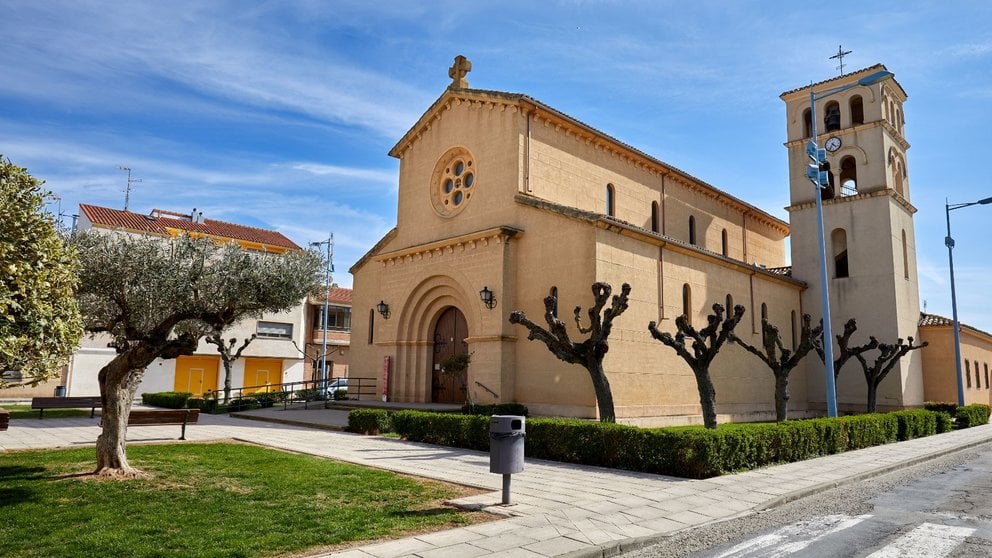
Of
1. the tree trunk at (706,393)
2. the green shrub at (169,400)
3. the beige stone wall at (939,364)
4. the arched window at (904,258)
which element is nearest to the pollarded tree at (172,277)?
the tree trunk at (706,393)

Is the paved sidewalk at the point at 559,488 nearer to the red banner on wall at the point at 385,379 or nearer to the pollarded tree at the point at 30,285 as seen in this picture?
the pollarded tree at the point at 30,285

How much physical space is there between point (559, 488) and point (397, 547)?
4.02m

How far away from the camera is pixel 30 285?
727 centimetres

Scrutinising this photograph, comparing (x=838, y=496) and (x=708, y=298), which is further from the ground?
(x=708, y=298)

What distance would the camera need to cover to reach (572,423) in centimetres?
1341

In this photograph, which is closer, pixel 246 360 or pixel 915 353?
pixel 915 353

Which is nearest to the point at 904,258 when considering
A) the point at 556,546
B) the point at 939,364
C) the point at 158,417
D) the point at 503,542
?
the point at 939,364

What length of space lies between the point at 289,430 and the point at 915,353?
87.6 feet

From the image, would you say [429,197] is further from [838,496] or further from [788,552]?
[788,552]

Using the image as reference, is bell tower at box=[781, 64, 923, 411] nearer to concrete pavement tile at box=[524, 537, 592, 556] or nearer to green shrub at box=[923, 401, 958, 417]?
green shrub at box=[923, 401, 958, 417]

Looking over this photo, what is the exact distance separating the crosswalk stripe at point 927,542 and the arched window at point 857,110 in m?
26.4

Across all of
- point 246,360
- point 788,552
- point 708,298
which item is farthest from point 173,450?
point 246,360

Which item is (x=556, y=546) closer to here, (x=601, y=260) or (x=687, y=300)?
(x=601, y=260)

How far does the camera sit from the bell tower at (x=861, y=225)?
2748 cm
